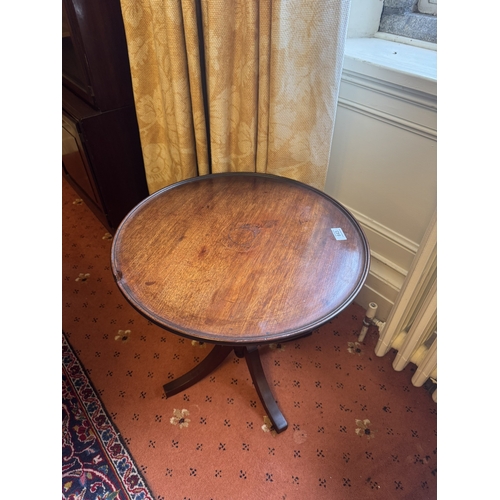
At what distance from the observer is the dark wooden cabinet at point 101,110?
122 cm

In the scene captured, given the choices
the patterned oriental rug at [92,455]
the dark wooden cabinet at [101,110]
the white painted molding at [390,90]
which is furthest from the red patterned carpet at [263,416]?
the white painted molding at [390,90]

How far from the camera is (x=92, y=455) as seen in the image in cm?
113

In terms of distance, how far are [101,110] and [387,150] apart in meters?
1.08

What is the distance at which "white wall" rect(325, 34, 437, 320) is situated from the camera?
1.04 m

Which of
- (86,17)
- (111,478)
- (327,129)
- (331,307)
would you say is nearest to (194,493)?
(111,478)

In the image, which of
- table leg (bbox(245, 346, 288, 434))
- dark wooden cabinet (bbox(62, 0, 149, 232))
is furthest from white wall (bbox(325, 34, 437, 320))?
dark wooden cabinet (bbox(62, 0, 149, 232))

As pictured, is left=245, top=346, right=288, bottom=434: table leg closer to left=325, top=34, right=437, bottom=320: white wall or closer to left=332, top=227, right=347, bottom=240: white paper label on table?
left=332, top=227, right=347, bottom=240: white paper label on table

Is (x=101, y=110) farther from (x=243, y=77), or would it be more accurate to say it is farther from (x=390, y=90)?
(x=390, y=90)

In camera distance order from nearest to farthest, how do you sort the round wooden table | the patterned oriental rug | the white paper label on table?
1. the round wooden table
2. the white paper label on table
3. the patterned oriental rug

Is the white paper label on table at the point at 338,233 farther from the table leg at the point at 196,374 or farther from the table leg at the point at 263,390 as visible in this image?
the table leg at the point at 196,374

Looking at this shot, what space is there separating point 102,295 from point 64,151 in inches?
28.5

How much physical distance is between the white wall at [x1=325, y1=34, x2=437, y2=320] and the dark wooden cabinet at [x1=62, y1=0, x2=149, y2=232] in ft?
2.72

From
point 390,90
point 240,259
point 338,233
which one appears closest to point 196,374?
point 240,259
